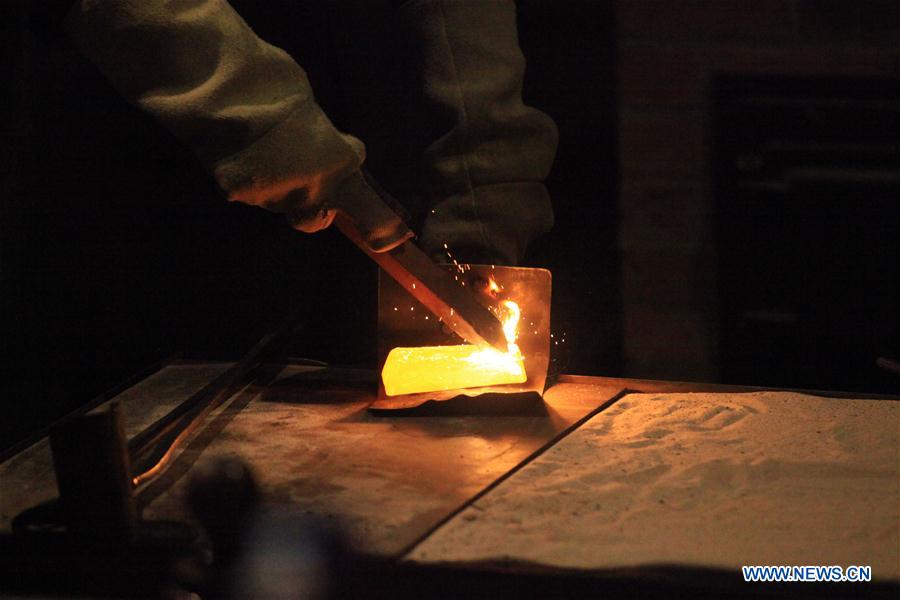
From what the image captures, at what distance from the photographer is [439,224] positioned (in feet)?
4.57

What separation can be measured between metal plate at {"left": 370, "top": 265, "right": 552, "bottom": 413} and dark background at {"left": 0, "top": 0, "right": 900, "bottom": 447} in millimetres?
282

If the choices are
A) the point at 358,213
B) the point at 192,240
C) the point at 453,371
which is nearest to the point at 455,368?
the point at 453,371

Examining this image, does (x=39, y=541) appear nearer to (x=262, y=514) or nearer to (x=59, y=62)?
(x=262, y=514)

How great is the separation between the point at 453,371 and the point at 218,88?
0.46 metres

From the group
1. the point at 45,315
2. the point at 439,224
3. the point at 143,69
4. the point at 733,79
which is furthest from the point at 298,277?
the point at 733,79

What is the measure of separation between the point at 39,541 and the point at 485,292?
25.3 inches

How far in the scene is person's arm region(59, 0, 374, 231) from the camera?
103 cm

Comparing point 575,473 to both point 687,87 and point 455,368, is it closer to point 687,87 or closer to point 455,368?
point 455,368

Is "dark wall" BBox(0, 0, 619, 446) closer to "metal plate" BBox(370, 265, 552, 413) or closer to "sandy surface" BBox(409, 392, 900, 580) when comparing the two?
"metal plate" BBox(370, 265, 552, 413)

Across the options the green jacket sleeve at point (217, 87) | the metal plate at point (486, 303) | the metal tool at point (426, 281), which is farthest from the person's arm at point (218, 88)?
the metal plate at point (486, 303)

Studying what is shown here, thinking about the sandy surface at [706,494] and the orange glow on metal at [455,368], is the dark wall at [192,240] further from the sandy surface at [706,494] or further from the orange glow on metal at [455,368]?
the sandy surface at [706,494]

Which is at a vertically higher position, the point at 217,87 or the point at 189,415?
the point at 217,87

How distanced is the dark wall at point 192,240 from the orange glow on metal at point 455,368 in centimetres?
33

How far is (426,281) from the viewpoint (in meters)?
1.20
